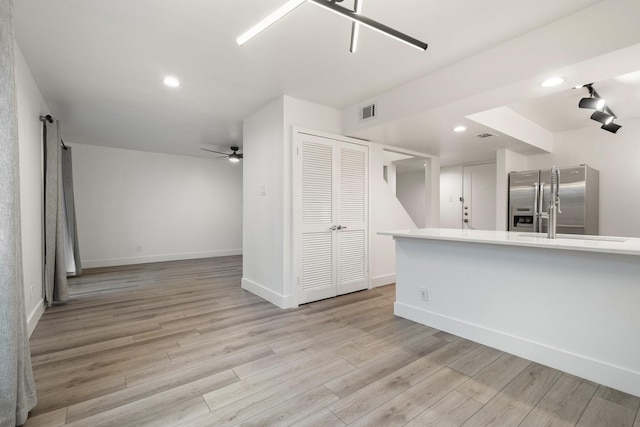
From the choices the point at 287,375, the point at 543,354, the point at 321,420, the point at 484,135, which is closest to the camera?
the point at 321,420

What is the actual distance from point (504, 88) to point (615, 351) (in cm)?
203

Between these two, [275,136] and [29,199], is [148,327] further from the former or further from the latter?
[275,136]

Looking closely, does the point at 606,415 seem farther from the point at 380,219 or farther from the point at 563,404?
the point at 380,219

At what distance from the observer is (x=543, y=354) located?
2.15 meters

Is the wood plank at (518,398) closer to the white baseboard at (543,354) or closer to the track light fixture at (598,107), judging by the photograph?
the white baseboard at (543,354)

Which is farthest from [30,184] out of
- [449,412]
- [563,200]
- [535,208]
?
[563,200]

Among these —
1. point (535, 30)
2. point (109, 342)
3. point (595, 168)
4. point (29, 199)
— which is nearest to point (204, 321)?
point (109, 342)

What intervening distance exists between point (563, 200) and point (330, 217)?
3.36 meters

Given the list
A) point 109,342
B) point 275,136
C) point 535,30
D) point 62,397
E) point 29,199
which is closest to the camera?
point 62,397

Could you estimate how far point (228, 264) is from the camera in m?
6.28

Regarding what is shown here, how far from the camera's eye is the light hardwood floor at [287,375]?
1.62m

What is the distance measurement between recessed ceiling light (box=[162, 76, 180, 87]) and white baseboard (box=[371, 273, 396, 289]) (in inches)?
137

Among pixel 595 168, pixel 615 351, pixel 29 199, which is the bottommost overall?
pixel 615 351

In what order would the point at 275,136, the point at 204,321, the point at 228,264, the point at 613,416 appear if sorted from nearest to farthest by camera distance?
the point at 613,416
the point at 204,321
the point at 275,136
the point at 228,264
